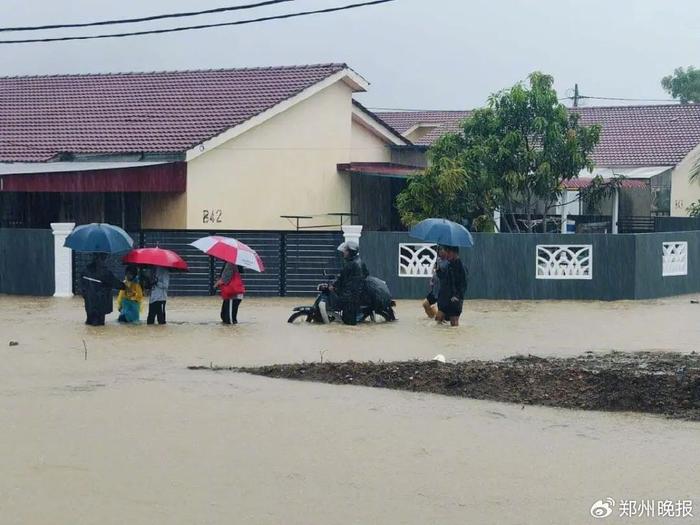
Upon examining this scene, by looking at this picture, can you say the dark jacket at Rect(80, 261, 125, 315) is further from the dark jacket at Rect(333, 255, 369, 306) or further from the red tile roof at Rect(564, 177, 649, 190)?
the red tile roof at Rect(564, 177, 649, 190)

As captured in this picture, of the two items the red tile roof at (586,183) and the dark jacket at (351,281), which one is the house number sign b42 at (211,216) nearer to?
the red tile roof at (586,183)

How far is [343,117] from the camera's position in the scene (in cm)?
3180

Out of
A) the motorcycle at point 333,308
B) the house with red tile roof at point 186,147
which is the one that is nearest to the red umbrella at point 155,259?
the motorcycle at point 333,308

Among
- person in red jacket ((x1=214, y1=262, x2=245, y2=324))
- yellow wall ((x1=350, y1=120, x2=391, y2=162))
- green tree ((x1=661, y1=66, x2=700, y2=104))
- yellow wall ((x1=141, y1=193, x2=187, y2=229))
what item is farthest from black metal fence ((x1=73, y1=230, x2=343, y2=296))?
green tree ((x1=661, y1=66, x2=700, y2=104))

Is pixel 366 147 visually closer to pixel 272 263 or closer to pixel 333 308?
pixel 272 263

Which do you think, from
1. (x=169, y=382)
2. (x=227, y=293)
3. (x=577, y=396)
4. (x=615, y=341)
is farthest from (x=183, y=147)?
(x=577, y=396)

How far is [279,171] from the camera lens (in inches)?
1171

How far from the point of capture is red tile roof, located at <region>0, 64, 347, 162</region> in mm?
27812

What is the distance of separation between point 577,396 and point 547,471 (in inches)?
111

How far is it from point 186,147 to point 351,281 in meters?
9.58

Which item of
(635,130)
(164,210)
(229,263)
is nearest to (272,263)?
(164,210)

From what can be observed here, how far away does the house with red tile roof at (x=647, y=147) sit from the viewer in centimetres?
3881

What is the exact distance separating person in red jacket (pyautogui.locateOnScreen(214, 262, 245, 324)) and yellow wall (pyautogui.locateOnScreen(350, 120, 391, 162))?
1459 cm

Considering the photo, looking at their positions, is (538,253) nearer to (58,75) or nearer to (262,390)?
(262,390)
